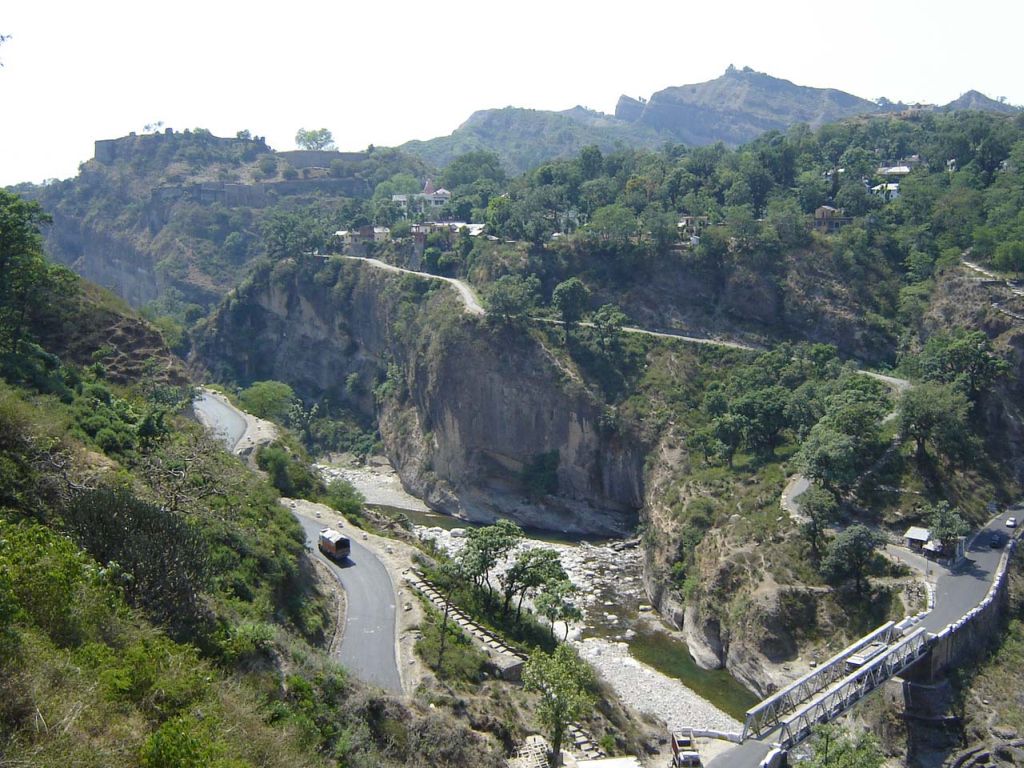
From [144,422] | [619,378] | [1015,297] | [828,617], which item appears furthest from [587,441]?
[144,422]

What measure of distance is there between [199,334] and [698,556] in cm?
6277

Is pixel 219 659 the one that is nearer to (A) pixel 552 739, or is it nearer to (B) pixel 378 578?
(A) pixel 552 739

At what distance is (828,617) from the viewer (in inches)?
1380

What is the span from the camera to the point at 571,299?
5919 centimetres

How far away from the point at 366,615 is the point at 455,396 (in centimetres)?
3653

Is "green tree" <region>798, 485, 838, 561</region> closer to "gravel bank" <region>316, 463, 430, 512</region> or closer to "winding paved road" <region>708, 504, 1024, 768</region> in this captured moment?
"winding paved road" <region>708, 504, 1024, 768</region>

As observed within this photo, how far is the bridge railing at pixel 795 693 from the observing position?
25444mm

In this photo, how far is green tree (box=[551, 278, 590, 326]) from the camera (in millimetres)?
59000

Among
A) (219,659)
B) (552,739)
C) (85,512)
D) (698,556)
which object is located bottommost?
(698,556)

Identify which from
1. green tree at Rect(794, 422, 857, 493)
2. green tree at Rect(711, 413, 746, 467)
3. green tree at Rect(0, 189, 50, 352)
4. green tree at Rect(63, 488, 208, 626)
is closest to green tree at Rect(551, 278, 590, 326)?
green tree at Rect(711, 413, 746, 467)

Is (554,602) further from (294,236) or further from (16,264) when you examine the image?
(294,236)

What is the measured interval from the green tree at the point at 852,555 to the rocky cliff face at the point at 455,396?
19242 millimetres

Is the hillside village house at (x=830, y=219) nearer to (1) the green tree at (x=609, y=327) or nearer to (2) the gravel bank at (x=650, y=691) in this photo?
(1) the green tree at (x=609, y=327)

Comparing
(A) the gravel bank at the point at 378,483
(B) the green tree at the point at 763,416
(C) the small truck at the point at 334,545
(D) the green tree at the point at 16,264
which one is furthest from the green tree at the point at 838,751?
(A) the gravel bank at the point at 378,483
